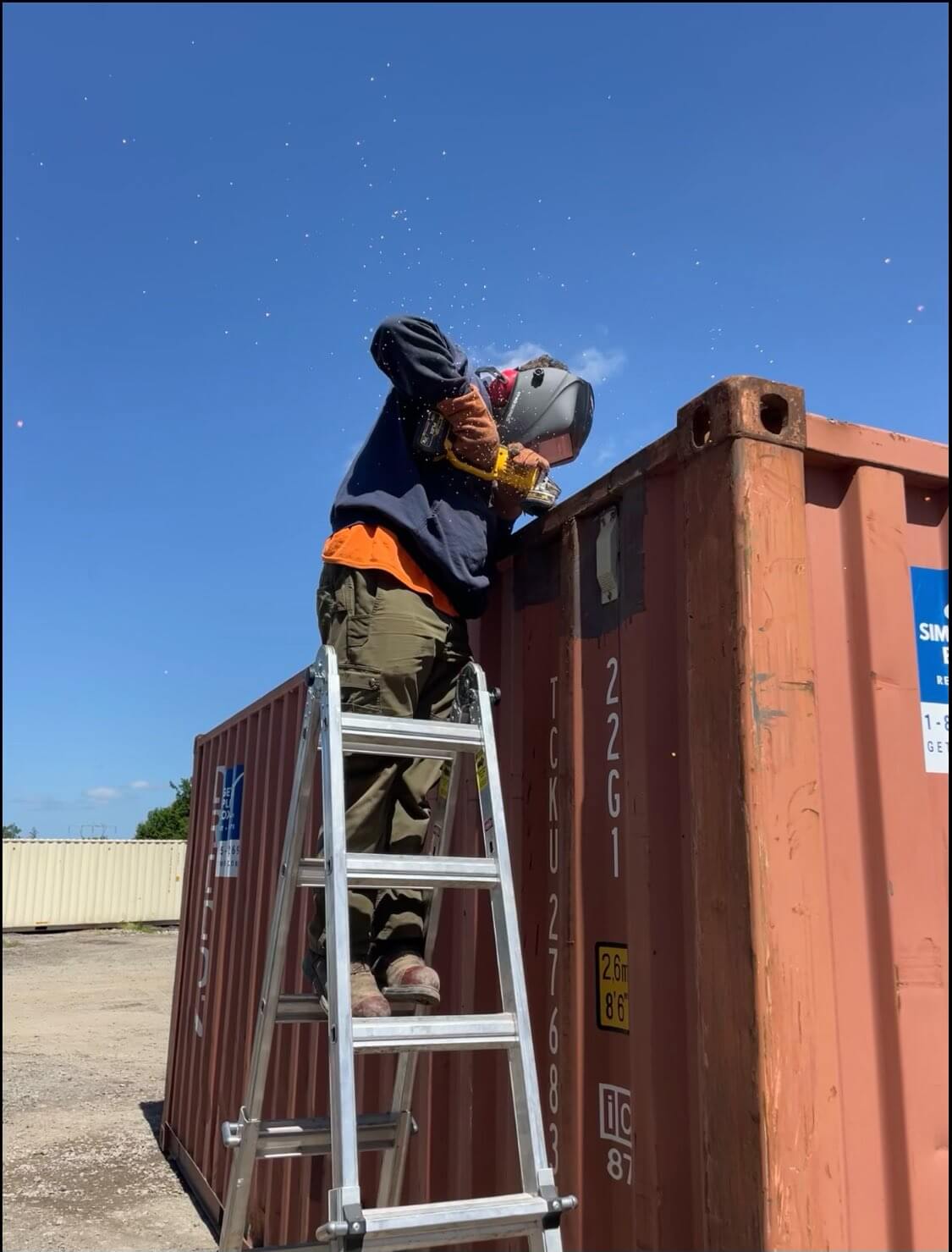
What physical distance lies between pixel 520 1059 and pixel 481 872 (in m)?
0.41

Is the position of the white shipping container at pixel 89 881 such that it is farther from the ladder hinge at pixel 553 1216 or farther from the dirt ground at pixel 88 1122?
the ladder hinge at pixel 553 1216

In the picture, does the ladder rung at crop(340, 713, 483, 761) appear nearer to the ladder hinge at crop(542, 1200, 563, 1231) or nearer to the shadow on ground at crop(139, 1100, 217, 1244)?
the ladder hinge at crop(542, 1200, 563, 1231)

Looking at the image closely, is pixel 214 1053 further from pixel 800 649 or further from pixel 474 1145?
pixel 800 649

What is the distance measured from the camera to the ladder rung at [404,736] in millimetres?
2463

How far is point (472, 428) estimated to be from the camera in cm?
295

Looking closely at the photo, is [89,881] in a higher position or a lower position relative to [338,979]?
lower

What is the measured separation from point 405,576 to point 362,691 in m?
0.36

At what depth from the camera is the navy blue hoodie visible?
9.37 ft

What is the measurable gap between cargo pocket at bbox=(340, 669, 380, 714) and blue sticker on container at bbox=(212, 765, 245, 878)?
3.39 metres

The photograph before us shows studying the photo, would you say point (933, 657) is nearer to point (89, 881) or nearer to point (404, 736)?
point (404, 736)

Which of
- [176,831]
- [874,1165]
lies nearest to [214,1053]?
[874,1165]

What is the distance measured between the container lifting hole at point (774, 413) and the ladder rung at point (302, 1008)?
1.68 metres

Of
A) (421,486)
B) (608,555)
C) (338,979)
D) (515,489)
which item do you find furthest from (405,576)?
(338,979)

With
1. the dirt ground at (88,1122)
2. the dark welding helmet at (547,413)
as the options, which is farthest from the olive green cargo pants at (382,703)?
the dirt ground at (88,1122)
